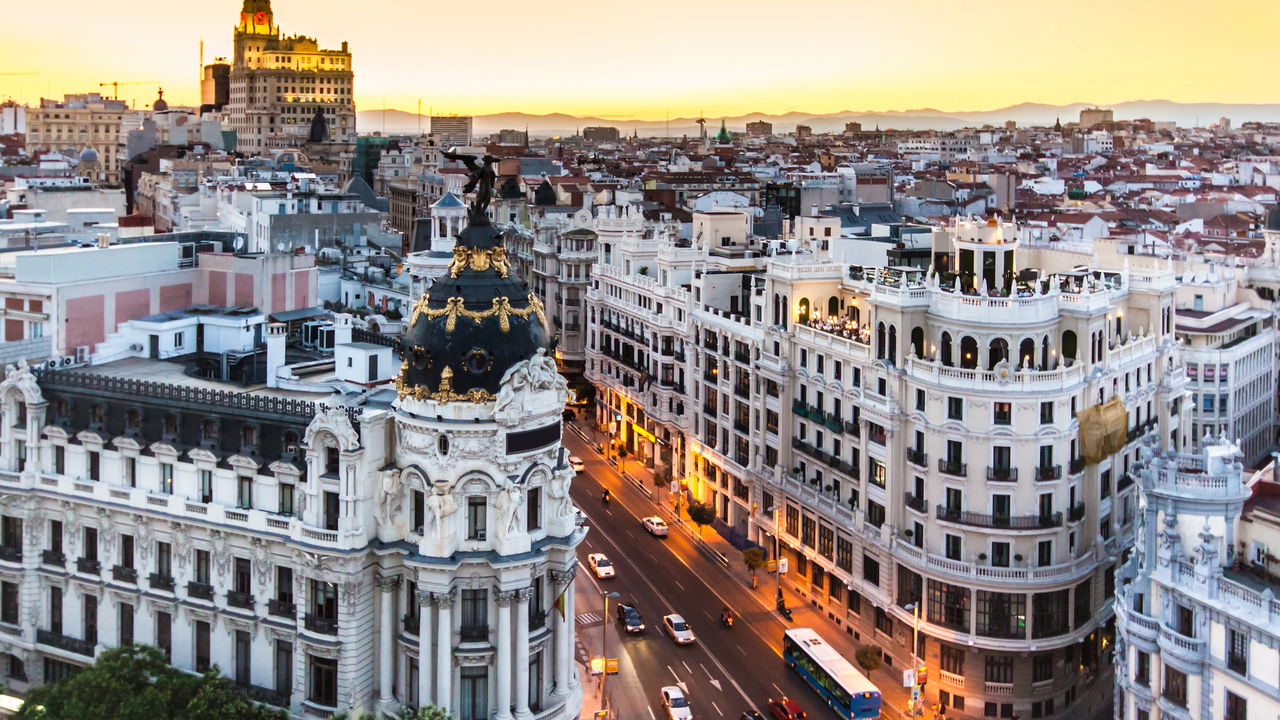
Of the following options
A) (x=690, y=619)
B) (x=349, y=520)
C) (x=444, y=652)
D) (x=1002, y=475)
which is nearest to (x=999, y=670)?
(x=1002, y=475)

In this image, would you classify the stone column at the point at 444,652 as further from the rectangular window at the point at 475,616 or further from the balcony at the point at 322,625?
the balcony at the point at 322,625

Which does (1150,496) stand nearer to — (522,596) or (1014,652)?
(1014,652)

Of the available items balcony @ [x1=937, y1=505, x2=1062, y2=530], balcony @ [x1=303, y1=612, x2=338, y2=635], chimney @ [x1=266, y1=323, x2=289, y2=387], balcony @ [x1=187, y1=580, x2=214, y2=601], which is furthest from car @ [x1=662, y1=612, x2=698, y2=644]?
balcony @ [x1=187, y1=580, x2=214, y2=601]

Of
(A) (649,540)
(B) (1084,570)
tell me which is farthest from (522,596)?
(A) (649,540)

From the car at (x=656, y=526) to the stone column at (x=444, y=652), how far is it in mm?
49248

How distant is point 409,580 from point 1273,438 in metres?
93.7

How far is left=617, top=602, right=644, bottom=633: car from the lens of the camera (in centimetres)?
9106

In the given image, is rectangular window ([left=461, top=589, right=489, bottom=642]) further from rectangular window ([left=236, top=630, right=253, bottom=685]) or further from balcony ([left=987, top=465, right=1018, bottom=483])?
balcony ([left=987, top=465, right=1018, bottom=483])

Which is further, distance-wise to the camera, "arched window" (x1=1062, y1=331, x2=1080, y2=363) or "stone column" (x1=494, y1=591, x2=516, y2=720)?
"arched window" (x1=1062, y1=331, x2=1080, y2=363)

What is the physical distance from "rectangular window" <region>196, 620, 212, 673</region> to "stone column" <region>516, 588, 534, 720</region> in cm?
1628

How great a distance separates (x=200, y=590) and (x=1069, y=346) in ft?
173

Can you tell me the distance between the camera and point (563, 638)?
67125mm

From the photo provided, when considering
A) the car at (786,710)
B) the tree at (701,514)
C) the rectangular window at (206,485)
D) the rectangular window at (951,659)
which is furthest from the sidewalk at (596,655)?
the rectangular window at (206,485)

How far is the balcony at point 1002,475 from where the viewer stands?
265ft
